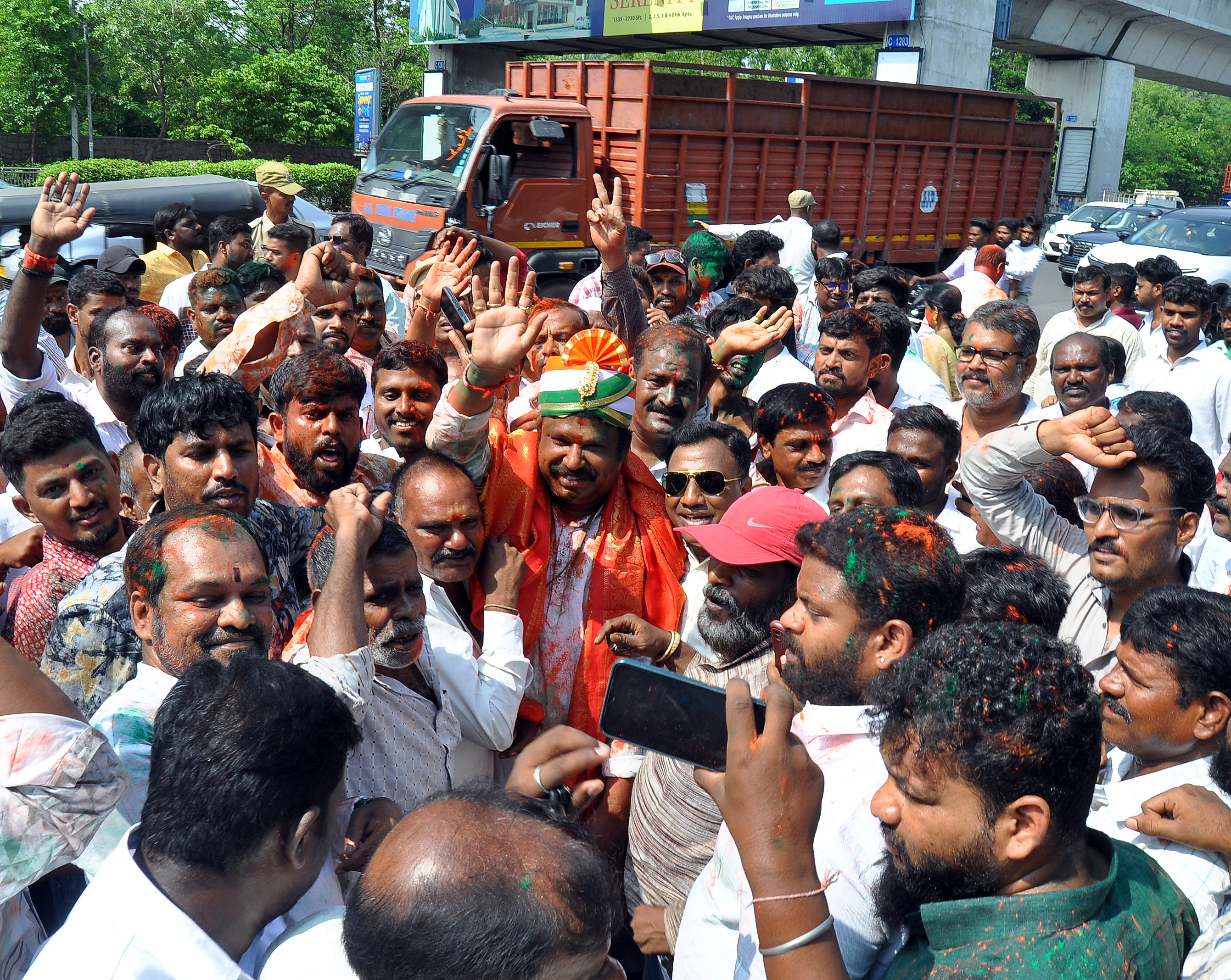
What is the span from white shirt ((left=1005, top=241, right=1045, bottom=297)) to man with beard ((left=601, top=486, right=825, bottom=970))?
923 cm

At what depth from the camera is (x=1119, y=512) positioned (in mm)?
3057

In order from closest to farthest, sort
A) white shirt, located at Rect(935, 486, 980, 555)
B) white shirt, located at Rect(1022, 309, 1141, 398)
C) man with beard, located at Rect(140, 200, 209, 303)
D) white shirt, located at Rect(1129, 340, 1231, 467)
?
1. white shirt, located at Rect(935, 486, 980, 555)
2. white shirt, located at Rect(1129, 340, 1231, 467)
3. white shirt, located at Rect(1022, 309, 1141, 398)
4. man with beard, located at Rect(140, 200, 209, 303)

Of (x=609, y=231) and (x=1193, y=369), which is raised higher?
(x=609, y=231)

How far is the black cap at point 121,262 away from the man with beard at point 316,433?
11.9 ft

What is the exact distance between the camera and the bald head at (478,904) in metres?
1.36

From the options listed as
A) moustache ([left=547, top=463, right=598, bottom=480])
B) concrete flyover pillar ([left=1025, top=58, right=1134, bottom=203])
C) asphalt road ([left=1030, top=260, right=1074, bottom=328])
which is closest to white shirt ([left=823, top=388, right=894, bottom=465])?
moustache ([left=547, top=463, right=598, bottom=480])

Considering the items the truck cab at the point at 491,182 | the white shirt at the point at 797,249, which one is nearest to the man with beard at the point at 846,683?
the white shirt at the point at 797,249

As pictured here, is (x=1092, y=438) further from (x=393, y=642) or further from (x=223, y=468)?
(x=223, y=468)

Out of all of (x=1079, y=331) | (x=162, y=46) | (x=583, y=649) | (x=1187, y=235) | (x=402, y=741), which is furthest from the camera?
(x=162, y=46)

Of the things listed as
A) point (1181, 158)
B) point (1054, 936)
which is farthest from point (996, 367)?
point (1181, 158)

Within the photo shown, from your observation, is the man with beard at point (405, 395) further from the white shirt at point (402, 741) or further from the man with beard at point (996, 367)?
the man with beard at point (996, 367)

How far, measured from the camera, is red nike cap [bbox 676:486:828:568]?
2.66 meters

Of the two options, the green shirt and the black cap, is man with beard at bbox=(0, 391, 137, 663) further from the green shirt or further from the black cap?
the black cap

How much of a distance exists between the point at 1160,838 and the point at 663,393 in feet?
8.32
